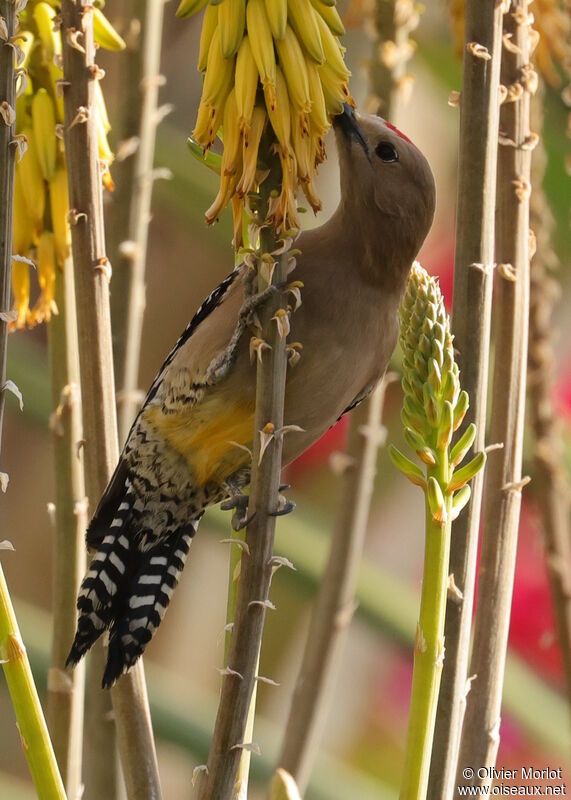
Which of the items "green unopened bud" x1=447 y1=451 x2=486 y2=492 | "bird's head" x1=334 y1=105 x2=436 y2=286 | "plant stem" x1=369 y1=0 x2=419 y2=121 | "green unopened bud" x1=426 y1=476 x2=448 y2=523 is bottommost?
"green unopened bud" x1=426 y1=476 x2=448 y2=523

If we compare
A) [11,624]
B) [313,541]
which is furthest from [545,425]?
[313,541]

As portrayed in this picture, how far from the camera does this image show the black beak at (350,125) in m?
1.36

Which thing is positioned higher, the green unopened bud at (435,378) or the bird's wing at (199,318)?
the bird's wing at (199,318)

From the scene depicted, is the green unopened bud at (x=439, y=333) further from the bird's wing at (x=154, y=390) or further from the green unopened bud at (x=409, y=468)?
the bird's wing at (x=154, y=390)

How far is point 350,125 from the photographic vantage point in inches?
54.4

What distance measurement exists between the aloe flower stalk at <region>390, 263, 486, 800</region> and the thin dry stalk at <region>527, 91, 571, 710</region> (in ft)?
2.22

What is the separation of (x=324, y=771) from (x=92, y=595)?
187cm

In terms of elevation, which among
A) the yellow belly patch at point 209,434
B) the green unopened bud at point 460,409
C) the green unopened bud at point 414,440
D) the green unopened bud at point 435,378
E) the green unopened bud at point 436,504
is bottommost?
the green unopened bud at point 436,504

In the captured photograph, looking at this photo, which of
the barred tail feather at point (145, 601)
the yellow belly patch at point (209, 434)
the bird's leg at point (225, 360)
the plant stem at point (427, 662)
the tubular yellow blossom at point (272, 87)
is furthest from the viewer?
the yellow belly patch at point (209, 434)

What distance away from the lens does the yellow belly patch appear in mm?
1467

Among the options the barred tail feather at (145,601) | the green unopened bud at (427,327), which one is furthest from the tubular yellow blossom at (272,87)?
the barred tail feather at (145,601)

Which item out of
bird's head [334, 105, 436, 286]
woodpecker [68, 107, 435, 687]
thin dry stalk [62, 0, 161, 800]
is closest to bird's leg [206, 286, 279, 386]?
woodpecker [68, 107, 435, 687]

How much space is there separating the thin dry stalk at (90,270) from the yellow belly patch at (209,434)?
39 cm

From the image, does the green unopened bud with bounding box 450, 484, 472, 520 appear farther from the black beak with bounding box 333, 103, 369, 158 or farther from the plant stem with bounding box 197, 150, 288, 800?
the black beak with bounding box 333, 103, 369, 158
